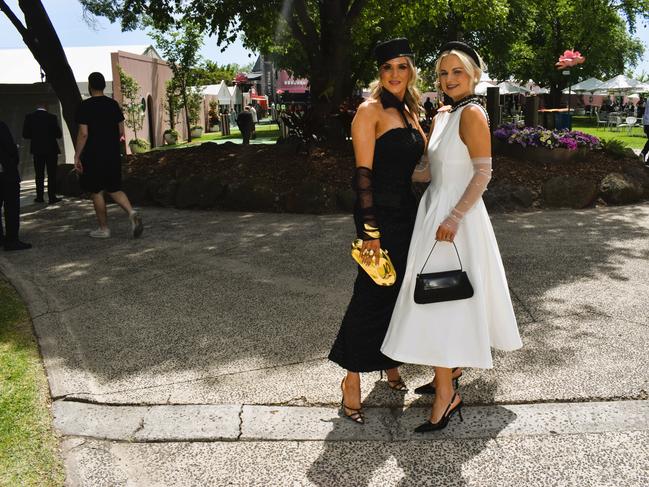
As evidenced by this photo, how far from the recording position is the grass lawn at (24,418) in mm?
2971

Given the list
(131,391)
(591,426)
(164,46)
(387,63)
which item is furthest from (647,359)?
(164,46)

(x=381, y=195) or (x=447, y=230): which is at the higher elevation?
(x=381, y=195)

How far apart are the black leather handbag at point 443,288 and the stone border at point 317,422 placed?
73cm

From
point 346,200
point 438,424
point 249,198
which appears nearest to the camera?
point 438,424

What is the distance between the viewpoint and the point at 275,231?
8328 millimetres

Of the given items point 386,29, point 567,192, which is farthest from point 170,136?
point 567,192

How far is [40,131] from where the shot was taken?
10992 millimetres

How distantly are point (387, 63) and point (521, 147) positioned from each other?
26.4ft

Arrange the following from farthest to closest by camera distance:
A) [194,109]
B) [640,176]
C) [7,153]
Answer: [194,109], [640,176], [7,153]

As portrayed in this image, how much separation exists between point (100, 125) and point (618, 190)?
24.1 ft

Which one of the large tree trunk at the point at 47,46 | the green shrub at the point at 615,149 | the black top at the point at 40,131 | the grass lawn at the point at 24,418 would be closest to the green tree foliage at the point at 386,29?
the large tree trunk at the point at 47,46

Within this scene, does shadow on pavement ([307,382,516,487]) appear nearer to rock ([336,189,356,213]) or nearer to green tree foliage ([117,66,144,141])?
rock ([336,189,356,213])

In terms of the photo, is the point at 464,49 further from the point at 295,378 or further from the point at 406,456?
the point at 295,378

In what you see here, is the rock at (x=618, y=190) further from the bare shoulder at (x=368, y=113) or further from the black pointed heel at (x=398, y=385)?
the bare shoulder at (x=368, y=113)
